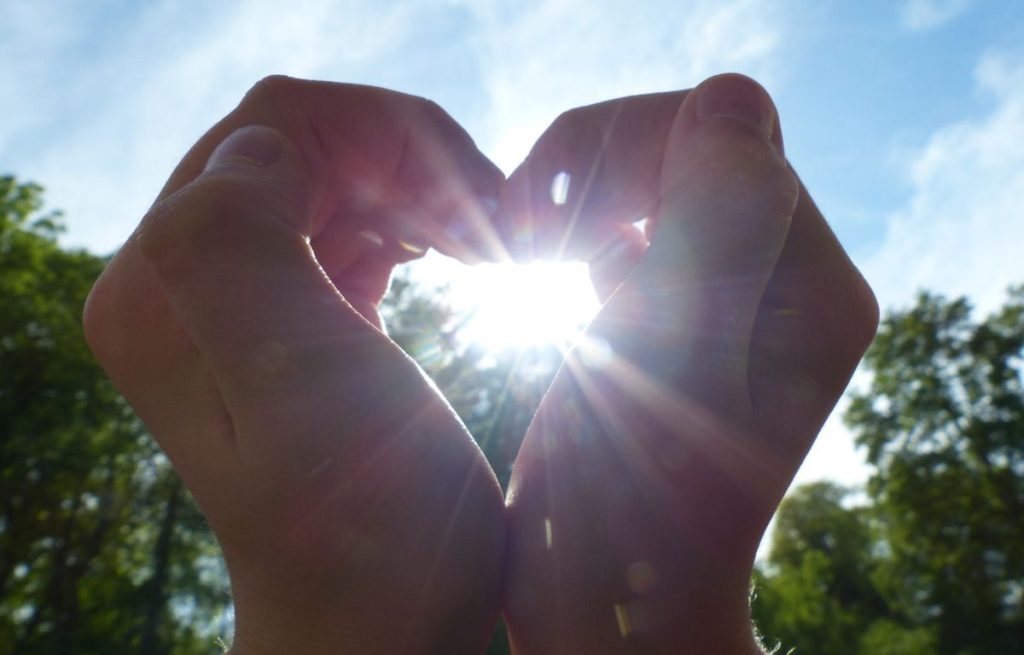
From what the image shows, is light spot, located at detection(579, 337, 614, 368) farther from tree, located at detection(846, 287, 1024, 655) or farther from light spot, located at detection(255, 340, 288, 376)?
tree, located at detection(846, 287, 1024, 655)

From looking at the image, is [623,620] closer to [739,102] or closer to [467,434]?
[467,434]

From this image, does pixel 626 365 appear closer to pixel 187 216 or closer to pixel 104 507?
pixel 187 216

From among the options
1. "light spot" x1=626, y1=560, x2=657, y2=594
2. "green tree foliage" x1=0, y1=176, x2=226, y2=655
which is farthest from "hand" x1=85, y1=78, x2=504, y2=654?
"green tree foliage" x1=0, y1=176, x2=226, y2=655

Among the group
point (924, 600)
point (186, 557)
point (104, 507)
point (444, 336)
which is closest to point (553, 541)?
point (444, 336)

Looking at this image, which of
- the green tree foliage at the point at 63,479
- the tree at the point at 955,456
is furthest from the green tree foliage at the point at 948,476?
the green tree foliage at the point at 63,479

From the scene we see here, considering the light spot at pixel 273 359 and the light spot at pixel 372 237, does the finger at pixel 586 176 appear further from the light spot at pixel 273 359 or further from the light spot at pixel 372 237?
the light spot at pixel 273 359
